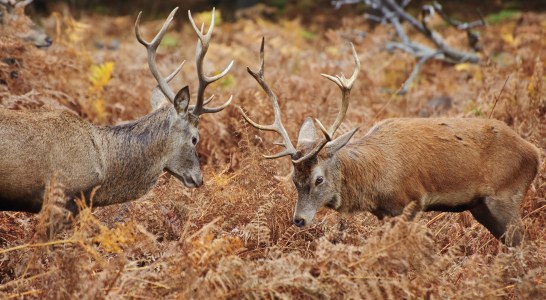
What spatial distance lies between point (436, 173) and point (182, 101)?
→ 7.28 feet

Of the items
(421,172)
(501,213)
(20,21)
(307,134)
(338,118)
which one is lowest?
(501,213)

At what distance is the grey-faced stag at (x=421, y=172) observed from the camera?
228 inches

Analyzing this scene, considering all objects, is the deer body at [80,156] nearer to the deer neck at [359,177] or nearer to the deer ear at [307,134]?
the deer ear at [307,134]

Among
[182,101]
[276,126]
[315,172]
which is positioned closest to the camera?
[315,172]

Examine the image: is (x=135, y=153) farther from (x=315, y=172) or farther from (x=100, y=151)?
(x=315, y=172)

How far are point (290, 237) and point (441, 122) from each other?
1.64 meters

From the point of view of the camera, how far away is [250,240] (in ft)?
18.2

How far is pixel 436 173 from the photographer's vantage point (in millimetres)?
5859

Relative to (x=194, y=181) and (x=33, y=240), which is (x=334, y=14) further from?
(x=33, y=240)

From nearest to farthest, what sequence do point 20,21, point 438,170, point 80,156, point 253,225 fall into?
point 253,225, point 80,156, point 438,170, point 20,21

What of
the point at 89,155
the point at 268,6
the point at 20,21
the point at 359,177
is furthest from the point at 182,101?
the point at 268,6

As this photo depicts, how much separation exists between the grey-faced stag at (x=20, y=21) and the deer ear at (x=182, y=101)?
293cm

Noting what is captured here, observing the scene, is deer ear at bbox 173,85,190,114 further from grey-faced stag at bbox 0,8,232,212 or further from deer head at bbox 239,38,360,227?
deer head at bbox 239,38,360,227

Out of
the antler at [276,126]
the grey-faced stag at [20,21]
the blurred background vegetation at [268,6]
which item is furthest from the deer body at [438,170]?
the blurred background vegetation at [268,6]
